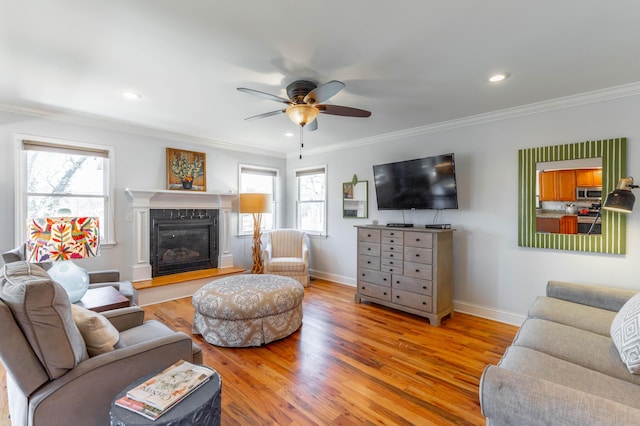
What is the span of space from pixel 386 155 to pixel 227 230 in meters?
2.92

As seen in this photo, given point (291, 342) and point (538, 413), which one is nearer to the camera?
point (538, 413)

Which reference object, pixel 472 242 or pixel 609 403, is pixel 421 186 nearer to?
pixel 472 242

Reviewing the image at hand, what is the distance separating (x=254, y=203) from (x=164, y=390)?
3.65 meters

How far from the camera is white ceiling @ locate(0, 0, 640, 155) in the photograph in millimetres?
1700

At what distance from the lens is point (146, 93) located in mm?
2936

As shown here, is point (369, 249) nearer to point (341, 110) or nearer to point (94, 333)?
point (341, 110)

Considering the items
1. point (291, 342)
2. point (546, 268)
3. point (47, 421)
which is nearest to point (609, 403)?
point (47, 421)

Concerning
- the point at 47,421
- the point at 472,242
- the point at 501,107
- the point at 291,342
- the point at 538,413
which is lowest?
the point at 291,342

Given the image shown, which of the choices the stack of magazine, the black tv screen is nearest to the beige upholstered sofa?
the stack of magazine

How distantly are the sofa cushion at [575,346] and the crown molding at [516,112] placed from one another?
7.44 feet

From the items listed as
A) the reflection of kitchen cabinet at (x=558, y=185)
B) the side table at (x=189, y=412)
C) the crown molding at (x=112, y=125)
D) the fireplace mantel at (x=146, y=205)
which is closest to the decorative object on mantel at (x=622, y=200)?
the reflection of kitchen cabinet at (x=558, y=185)

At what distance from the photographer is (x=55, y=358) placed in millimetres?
1237

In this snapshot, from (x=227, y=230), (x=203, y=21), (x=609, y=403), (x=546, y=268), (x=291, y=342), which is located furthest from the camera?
(x=227, y=230)

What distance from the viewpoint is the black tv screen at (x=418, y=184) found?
11.8ft
